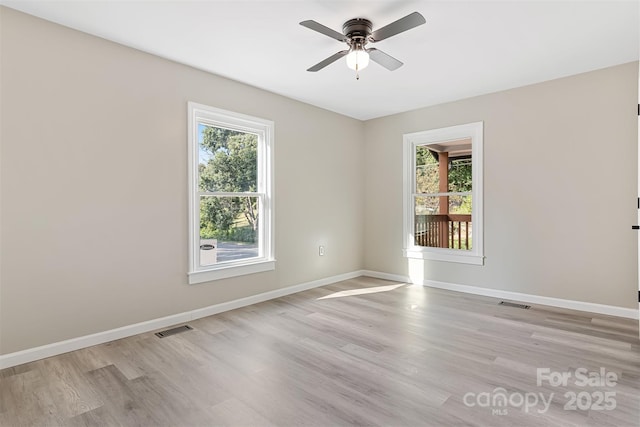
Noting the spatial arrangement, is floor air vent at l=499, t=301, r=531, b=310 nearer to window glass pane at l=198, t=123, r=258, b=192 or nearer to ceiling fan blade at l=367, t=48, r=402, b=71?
ceiling fan blade at l=367, t=48, r=402, b=71

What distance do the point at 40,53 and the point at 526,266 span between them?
17.0 feet

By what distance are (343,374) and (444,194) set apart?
3262 mm

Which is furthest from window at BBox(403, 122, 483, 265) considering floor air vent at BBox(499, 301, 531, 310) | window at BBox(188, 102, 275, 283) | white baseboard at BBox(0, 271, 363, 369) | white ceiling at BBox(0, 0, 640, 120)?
window at BBox(188, 102, 275, 283)

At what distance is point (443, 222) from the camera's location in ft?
16.4

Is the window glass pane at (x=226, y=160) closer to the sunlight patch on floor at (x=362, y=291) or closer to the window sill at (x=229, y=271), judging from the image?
the window sill at (x=229, y=271)

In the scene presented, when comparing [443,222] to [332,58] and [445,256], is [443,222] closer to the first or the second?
[445,256]

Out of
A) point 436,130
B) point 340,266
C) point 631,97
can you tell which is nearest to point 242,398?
point 340,266

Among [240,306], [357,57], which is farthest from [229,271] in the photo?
[357,57]

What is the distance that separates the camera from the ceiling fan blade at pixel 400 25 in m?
2.26

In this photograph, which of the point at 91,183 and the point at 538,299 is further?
the point at 538,299

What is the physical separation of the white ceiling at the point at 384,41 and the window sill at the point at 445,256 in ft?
7.04

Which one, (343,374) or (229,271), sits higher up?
(229,271)

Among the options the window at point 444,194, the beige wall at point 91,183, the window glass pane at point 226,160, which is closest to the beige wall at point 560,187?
the window at point 444,194

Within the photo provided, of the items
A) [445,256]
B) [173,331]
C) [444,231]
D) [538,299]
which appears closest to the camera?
[173,331]
